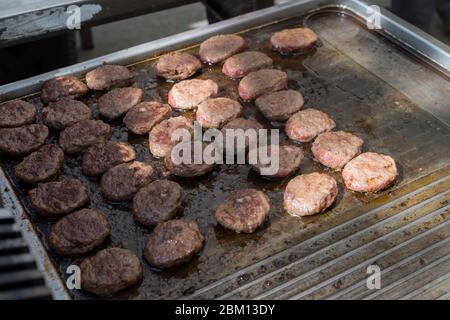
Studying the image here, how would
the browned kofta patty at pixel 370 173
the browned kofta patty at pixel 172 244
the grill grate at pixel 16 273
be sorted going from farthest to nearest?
the browned kofta patty at pixel 370 173 → the browned kofta patty at pixel 172 244 → the grill grate at pixel 16 273

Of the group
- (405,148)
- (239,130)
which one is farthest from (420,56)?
(239,130)

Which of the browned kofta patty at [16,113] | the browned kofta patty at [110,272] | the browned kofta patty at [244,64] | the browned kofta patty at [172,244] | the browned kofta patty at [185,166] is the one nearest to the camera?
the browned kofta patty at [110,272]

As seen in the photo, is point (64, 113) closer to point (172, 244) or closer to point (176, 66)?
point (176, 66)

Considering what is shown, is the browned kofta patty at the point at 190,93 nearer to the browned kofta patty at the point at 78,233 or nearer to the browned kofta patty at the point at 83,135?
the browned kofta patty at the point at 83,135

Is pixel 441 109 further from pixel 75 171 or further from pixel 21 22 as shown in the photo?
pixel 21 22

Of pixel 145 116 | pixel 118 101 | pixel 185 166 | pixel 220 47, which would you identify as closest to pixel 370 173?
pixel 185 166

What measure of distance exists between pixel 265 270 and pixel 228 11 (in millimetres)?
2893

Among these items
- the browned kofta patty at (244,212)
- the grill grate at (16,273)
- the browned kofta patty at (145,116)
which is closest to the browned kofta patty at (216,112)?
the browned kofta patty at (145,116)

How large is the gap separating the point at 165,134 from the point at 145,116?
0.20 metres

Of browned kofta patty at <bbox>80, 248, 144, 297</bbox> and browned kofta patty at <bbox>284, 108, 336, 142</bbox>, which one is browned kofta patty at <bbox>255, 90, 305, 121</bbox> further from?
browned kofta patty at <bbox>80, 248, 144, 297</bbox>

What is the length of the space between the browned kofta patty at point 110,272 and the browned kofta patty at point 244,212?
Answer: 442 millimetres

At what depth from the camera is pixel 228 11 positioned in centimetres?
458

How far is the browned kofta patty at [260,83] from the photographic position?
3178 mm
